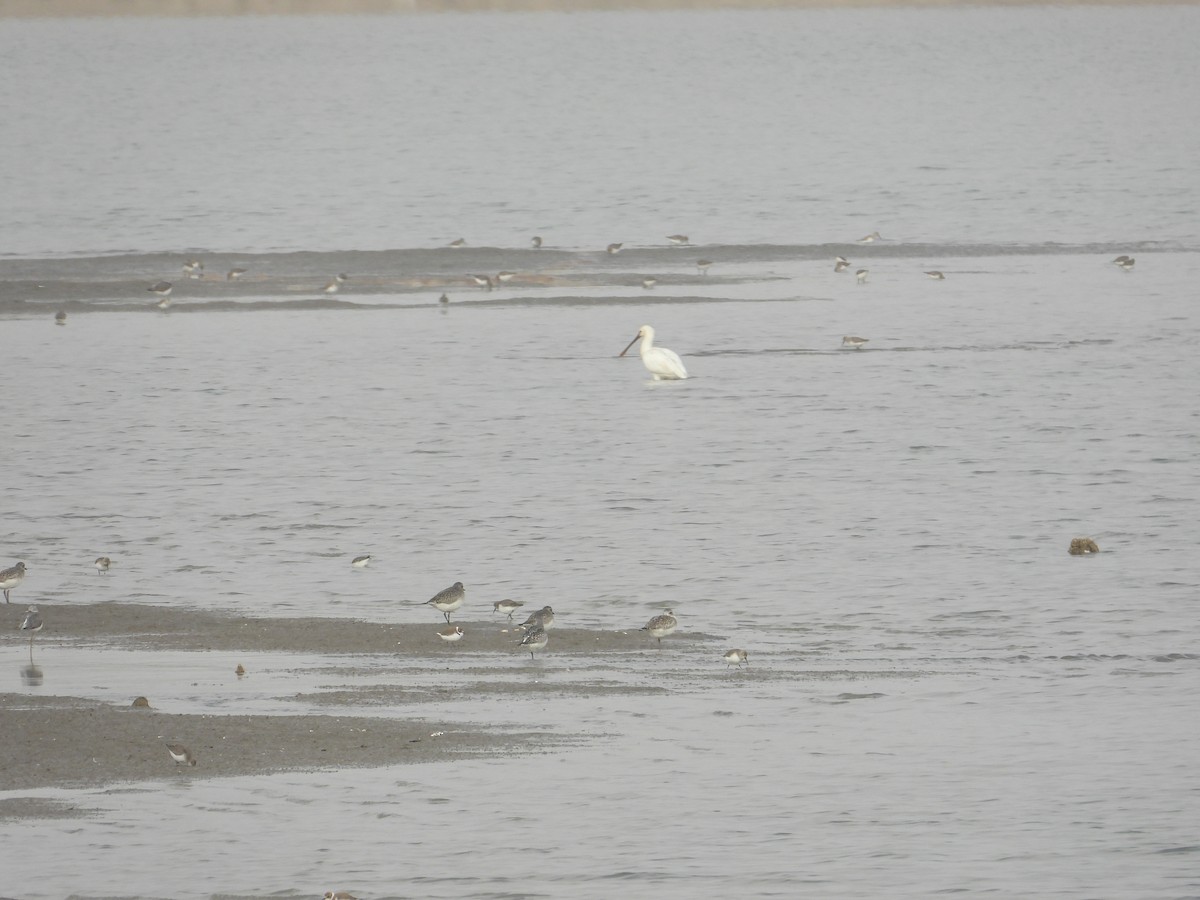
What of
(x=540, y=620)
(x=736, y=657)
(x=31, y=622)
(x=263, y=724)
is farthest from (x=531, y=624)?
(x=31, y=622)

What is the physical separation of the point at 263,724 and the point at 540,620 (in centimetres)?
249

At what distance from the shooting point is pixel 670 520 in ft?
65.7

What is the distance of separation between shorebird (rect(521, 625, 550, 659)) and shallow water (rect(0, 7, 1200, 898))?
0.44 feet

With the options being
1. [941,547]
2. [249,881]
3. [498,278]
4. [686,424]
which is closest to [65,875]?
[249,881]

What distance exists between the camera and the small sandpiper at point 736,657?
47.3 feet

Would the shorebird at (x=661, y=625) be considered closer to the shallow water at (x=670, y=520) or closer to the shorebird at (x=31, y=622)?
the shallow water at (x=670, y=520)

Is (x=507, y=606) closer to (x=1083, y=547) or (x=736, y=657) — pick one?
(x=736, y=657)

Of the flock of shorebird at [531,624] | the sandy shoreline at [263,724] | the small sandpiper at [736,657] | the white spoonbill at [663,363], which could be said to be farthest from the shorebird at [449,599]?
the white spoonbill at [663,363]

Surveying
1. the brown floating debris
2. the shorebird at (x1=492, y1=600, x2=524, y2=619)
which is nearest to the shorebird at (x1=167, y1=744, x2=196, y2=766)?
A: the shorebird at (x1=492, y1=600, x2=524, y2=619)

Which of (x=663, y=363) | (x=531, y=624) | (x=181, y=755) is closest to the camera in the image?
(x=181, y=755)

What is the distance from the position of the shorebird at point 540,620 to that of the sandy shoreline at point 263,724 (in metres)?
0.20

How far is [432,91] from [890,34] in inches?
2965

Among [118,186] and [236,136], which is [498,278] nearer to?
[118,186]

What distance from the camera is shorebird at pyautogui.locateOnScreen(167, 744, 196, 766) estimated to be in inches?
473
